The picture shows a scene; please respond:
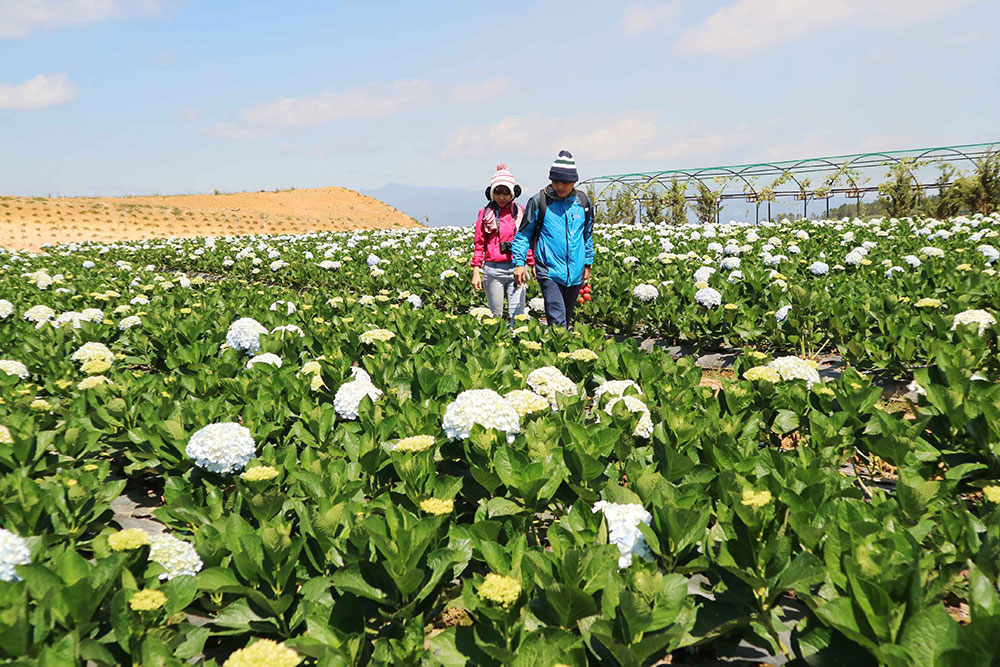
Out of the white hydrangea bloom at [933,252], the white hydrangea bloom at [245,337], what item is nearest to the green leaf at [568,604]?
the white hydrangea bloom at [245,337]

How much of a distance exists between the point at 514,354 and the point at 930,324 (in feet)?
11.6

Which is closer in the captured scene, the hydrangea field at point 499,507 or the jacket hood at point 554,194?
the hydrangea field at point 499,507

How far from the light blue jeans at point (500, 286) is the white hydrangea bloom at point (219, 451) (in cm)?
435

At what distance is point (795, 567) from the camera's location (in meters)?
1.91

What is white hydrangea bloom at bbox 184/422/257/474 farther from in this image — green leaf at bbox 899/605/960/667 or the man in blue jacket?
the man in blue jacket

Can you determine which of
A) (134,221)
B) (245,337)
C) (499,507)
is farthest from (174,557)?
(134,221)

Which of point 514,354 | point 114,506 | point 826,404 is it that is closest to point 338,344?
point 514,354

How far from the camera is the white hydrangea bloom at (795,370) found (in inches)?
151

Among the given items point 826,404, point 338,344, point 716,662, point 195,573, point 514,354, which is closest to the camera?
point 716,662

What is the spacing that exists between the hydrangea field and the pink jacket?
1824 mm

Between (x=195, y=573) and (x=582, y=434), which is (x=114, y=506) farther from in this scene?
(x=582, y=434)

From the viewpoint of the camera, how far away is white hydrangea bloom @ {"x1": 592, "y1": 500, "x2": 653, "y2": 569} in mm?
2160

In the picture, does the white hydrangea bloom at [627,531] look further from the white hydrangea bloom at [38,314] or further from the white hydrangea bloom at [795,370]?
the white hydrangea bloom at [38,314]

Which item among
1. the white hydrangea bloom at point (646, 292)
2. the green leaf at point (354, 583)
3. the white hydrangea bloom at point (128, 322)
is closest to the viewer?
the green leaf at point (354, 583)
